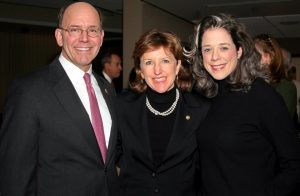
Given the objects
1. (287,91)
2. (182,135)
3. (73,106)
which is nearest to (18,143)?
(73,106)

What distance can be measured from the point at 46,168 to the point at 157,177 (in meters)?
0.69

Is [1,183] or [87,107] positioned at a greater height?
[87,107]

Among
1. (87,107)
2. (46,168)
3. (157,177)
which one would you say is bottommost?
(157,177)

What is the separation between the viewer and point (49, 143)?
1703 millimetres

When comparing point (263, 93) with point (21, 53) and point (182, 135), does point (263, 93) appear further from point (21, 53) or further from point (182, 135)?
point (21, 53)

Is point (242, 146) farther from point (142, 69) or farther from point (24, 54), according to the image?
point (24, 54)

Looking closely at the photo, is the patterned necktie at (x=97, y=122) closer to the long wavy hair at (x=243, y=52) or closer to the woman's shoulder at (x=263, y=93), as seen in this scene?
the long wavy hair at (x=243, y=52)

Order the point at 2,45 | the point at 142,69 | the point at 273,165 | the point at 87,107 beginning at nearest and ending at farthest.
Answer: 1. the point at 273,165
2. the point at 87,107
3. the point at 142,69
4. the point at 2,45

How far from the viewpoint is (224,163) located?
5.93 ft

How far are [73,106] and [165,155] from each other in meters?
0.67

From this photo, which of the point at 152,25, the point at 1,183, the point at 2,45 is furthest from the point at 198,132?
the point at 2,45

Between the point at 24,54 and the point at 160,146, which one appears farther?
the point at 24,54

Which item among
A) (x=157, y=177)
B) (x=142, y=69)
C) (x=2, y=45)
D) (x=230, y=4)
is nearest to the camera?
(x=157, y=177)

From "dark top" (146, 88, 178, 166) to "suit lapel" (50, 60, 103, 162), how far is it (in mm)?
429
